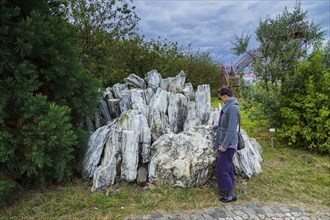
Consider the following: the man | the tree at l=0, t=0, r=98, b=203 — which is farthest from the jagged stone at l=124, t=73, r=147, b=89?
the man

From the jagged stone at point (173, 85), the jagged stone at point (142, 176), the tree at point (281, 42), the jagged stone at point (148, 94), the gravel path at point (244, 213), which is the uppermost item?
the tree at point (281, 42)

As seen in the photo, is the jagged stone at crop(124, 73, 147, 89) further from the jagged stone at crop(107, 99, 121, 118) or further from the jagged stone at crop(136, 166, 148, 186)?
the jagged stone at crop(136, 166, 148, 186)

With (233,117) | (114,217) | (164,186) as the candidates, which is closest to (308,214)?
(233,117)

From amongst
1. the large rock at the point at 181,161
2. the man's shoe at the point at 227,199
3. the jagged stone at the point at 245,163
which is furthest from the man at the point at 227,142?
the jagged stone at the point at 245,163

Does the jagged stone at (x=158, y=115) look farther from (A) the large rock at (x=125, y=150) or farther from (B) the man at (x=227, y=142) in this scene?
(B) the man at (x=227, y=142)

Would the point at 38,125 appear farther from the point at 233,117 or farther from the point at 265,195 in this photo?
the point at 265,195

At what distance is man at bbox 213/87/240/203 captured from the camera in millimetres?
3898

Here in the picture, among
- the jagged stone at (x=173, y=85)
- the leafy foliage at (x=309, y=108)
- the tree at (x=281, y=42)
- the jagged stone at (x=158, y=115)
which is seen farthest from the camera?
the tree at (x=281, y=42)

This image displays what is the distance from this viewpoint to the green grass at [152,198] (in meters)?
3.61

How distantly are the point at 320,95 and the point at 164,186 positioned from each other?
486 centimetres

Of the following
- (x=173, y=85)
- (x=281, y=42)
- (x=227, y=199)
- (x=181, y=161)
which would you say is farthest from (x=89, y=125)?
(x=281, y=42)

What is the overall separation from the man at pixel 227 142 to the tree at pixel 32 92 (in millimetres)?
2344

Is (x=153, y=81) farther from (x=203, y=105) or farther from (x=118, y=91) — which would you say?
(x=203, y=105)

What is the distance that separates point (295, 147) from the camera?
7273 mm
